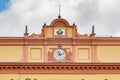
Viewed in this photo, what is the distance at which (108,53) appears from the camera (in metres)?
117

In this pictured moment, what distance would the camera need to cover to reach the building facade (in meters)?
116

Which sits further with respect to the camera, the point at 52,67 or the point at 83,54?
the point at 83,54

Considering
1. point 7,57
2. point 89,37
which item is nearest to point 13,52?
point 7,57

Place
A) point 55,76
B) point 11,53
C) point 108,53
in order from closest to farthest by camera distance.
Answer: point 55,76 < point 11,53 < point 108,53

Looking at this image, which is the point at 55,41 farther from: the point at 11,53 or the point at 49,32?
the point at 11,53

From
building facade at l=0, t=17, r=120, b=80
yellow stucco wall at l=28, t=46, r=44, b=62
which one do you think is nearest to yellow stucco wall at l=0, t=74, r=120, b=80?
building facade at l=0, t=17, r=120, b=80

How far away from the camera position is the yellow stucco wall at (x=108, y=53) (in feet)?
382

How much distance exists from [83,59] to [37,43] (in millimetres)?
5106

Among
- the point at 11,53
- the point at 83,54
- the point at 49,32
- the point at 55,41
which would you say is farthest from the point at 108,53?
the point at 11,53

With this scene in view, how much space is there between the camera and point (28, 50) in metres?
116

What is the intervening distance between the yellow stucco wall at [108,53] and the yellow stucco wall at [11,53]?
829cm

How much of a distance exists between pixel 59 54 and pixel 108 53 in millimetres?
5157

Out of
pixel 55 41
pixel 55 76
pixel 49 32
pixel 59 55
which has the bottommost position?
pixel 55 76

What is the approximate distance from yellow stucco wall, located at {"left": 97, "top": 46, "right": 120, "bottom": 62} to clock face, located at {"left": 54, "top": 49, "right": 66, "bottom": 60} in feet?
12.1
